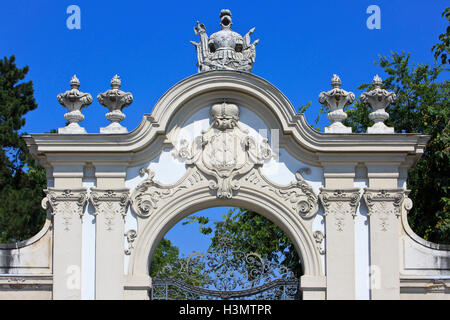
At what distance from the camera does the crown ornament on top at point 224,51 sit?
1675cm

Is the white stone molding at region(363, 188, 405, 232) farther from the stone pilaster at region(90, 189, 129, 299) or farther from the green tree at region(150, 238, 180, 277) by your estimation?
the green tree at region(150, 238, 180, 277)

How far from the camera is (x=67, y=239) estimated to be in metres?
16.0

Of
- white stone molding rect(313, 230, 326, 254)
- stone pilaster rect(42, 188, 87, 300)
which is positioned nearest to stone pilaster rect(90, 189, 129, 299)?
stone pilaster rect(42, 188, 87, 300)

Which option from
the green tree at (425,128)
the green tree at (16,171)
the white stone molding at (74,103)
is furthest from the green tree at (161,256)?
the white stone molding at (74,103)

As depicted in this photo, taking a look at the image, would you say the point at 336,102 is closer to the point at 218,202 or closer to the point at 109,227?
the point at 218,202

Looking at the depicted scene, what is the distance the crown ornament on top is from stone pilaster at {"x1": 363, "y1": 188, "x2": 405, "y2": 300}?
3236 mm

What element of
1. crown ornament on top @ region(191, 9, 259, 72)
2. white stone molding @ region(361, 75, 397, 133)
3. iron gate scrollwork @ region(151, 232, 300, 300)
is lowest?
iron gate scrollwork @ region(151, 232, 300, 300)

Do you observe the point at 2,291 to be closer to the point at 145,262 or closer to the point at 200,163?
the point at 145,262

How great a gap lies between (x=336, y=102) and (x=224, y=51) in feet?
7.31

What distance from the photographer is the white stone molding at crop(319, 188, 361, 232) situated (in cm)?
1603

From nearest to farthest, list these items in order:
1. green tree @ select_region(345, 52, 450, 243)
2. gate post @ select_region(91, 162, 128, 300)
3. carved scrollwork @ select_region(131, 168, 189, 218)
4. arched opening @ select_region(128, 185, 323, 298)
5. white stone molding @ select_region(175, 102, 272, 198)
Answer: gate post @ select_region(91, 162, 128, 300) → arched opening @ select_region(128, 185, 323, 298) → carved scrollwork @ select_region(131, 168, 189, 218) → white stone molding @ select_region(175, 102, 272, 198) → green tree @ select_region(345, 52, 450, 243)

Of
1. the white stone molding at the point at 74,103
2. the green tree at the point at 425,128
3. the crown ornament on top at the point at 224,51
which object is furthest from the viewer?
the green tree at the point at 425,128

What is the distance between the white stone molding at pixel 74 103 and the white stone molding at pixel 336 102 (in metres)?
4.27

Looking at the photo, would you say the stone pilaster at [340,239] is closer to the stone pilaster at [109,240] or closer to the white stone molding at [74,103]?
the stone pilaster at [109,240]
